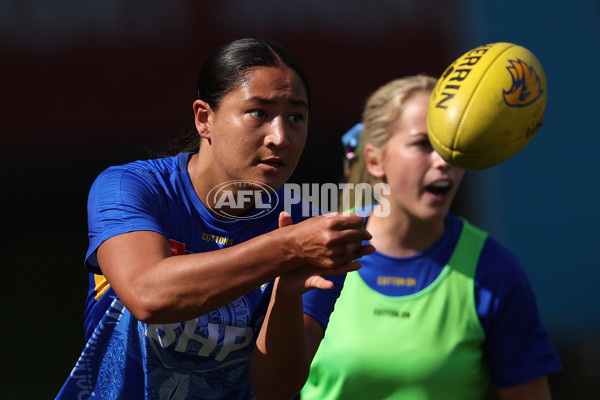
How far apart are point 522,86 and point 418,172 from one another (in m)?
0.73

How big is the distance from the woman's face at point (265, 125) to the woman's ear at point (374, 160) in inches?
49.0

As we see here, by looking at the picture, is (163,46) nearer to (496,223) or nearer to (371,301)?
(496,223)

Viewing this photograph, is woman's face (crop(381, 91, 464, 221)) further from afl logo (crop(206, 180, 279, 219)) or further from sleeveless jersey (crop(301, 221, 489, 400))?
afl logo (crop(206, 180, 279, 219))

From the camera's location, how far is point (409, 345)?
3523mm

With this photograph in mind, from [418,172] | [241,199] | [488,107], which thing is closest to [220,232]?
[241,199]

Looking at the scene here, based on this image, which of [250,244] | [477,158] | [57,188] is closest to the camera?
[250,244]

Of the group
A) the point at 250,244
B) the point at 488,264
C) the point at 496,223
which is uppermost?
the point at 250,244

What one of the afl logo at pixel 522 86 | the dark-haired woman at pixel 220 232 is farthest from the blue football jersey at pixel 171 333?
the afl logo at pixel 522 86

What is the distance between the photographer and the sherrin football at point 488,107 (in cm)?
313

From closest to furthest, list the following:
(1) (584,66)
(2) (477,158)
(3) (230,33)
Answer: (2) (477,158) < (1) (584,66) < (3) (230,33)

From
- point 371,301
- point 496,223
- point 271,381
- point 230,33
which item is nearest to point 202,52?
point 230,33

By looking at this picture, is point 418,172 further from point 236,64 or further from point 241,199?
point 236,64

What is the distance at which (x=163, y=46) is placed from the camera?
8992 mm

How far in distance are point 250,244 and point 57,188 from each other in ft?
26.7
